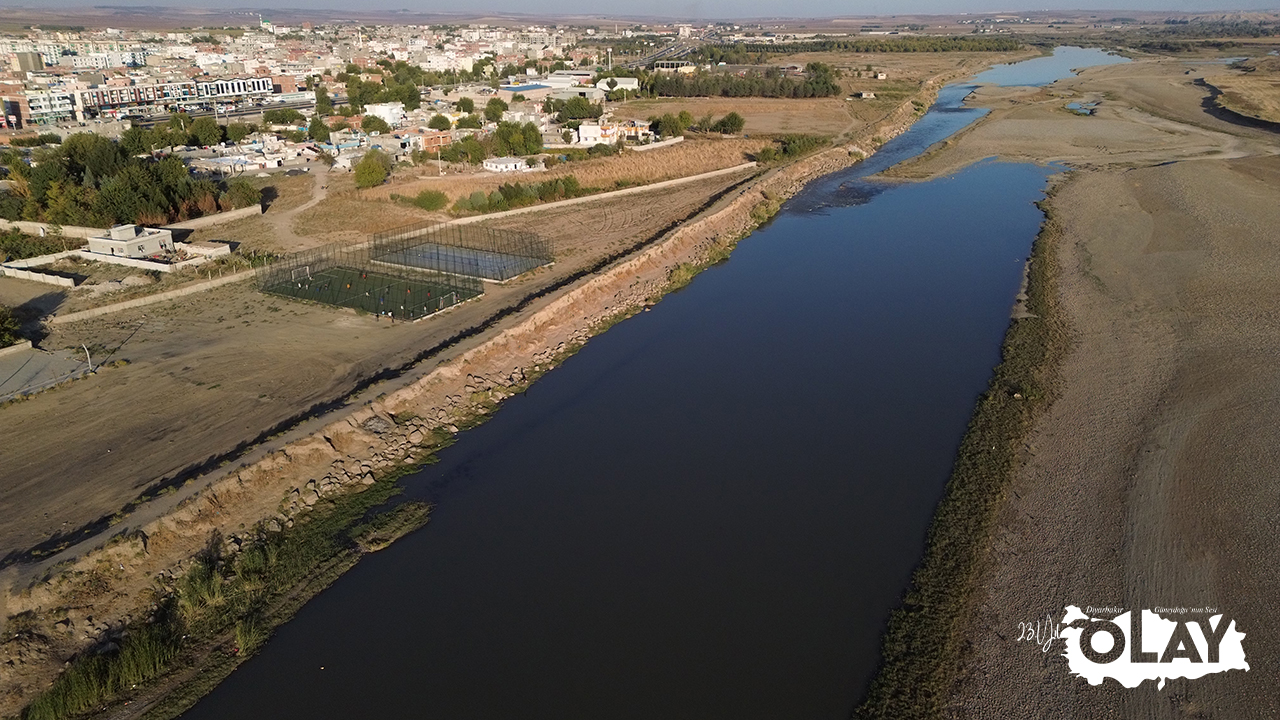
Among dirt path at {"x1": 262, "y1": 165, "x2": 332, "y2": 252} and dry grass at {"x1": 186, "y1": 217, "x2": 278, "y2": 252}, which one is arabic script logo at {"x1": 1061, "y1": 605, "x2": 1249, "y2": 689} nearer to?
dirt path at {"x1": 262, "y1": 165, "x2": 332, "y2": 252}

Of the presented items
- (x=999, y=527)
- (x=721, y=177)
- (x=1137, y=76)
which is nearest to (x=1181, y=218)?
(x=721, y=177)

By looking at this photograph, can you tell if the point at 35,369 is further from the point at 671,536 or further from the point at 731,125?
the point at 731,125

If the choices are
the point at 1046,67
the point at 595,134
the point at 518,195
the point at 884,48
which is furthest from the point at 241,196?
the point at 884,48

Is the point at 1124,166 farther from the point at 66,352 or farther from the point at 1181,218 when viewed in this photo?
the point at 66,352

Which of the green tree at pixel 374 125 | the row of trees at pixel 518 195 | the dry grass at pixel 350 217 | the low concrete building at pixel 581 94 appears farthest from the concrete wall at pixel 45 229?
the low concrete building at pixel 581 94

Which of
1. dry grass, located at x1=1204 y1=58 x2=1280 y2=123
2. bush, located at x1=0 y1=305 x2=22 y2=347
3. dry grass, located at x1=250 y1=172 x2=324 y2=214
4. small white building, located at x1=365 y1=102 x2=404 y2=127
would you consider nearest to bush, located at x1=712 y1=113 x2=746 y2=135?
small white building, located at x1=365 y1=102 x2=404 y2=127

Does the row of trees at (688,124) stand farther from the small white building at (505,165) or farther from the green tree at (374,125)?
the green tree at (374,125)
